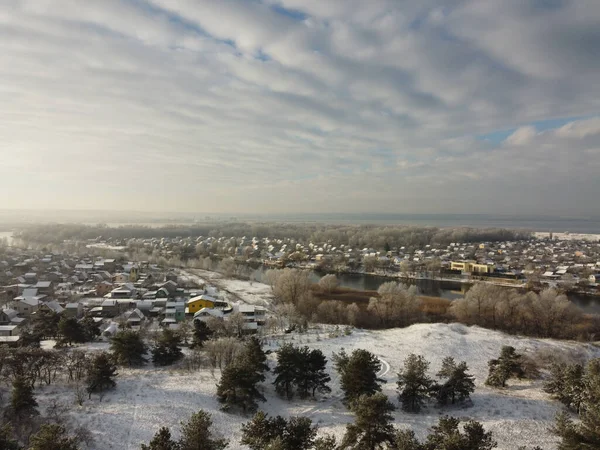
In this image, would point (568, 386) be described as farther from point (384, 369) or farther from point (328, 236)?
point (328, 236)

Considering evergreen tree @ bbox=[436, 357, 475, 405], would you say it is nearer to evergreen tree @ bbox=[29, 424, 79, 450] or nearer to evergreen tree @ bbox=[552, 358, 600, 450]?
evergreen tree @ bbox=[552, 358, 600, 450]

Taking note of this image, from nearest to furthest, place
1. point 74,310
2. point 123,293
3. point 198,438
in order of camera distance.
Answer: point 198,438, point 74,310, point 123,293

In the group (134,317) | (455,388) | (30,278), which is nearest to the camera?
(455,388)

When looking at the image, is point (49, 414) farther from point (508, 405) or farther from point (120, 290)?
point (120, 290)

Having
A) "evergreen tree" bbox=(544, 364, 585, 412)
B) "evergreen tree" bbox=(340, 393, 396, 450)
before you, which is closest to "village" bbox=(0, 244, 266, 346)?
"evergreen tree" bbox=(340, 393, 396, 450)

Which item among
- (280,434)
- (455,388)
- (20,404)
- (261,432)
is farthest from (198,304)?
(280,434)

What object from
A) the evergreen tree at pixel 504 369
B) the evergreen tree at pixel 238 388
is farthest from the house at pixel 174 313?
the evergreen tree at pixel 504 369

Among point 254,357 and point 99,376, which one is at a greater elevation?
point 254,357
